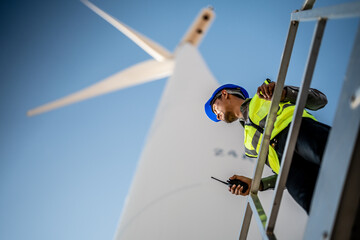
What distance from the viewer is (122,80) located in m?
6.27

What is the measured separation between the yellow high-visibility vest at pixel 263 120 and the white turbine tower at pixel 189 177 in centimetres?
178

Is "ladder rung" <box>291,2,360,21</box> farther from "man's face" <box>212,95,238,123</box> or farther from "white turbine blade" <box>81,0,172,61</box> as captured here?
"white turbine blade" <box>81,0,172,61</box>

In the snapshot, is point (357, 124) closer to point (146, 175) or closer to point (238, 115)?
point (238, 115)

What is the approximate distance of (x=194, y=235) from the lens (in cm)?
355

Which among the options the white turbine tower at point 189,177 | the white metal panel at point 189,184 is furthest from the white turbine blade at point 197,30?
the white metal panel at point 189,184

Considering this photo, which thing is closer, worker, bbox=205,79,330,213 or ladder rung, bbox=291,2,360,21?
ladder rung, bbox=291,2,360,21

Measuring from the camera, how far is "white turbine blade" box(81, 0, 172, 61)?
609cm

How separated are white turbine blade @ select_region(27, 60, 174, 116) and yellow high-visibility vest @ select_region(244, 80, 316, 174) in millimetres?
4460

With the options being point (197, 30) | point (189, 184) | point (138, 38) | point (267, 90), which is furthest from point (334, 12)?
point (197, 30)

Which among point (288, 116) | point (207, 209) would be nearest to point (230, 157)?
point (207, 209)

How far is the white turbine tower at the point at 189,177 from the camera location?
3.65 m

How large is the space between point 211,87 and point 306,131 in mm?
3954

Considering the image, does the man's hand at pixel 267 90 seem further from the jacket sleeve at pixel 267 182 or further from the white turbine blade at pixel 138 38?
the white turbine blade at pixel 138 38

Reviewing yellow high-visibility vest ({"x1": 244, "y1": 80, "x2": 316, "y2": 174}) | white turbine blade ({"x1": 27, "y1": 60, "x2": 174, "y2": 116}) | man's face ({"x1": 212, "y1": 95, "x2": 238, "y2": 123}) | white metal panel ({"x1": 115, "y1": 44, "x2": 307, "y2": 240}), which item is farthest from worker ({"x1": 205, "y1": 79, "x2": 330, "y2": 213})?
white turbine blade ({"x1": 27, "y1": 60, "x2": 174, "y2": 116})
